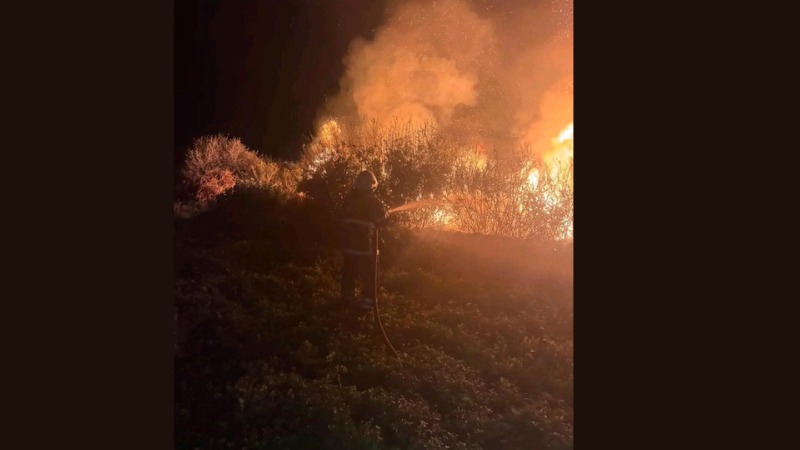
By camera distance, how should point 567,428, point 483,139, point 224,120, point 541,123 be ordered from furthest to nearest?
point 224,120 < point 483,139 < point 541,123 < point 567,428

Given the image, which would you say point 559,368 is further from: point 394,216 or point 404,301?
point 394,216

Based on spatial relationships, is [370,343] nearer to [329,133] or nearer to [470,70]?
[329,133]

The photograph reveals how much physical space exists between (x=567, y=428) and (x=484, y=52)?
3.33m

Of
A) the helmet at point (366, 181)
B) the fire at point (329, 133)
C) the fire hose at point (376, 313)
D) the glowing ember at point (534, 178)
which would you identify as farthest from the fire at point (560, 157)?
the fire at point (329, 133)

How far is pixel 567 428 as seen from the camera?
4848 mm

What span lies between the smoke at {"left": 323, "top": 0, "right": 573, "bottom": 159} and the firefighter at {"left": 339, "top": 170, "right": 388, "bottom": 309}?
28.4 inches

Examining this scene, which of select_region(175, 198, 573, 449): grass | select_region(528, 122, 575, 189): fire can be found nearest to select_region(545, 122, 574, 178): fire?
select_region(528, 122, 575, 189): fire

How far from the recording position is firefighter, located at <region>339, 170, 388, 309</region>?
18.0ft

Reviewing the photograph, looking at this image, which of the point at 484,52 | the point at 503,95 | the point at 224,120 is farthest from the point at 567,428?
the point at 224,120

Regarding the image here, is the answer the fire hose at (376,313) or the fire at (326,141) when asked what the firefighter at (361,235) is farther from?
the fire at (326,141)

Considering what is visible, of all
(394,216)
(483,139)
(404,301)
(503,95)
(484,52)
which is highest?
(484,52)

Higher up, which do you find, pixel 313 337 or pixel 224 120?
pixel 224 120

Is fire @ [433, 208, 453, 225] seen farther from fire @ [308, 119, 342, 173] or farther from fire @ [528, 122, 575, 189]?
fire @ [308, 119, 342, 173]

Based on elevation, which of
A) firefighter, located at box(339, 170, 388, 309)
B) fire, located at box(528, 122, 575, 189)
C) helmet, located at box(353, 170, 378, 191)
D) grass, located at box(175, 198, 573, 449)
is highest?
fire, located at box(528, 122, 575, 189)
